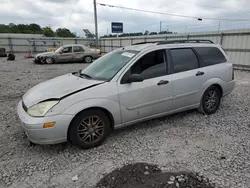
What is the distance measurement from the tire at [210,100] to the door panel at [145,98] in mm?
959

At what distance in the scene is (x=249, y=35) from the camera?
9.85 meters

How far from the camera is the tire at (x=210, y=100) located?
4074 millimetres

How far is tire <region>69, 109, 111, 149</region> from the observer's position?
2.78 metres

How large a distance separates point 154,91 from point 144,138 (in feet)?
2.71

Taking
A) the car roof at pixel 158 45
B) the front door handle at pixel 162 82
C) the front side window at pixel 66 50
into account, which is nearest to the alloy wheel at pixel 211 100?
the car roof at pixel 158 45

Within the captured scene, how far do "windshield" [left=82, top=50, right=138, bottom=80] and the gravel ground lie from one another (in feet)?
3.57

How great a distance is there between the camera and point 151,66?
11.2 ft

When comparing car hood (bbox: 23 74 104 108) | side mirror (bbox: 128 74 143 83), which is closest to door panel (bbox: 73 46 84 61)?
car hood (bbox: 23 74 104 108)

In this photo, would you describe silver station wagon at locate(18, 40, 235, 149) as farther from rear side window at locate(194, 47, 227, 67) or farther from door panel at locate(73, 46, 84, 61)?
door panel at locate(73, 46, 84, 61)

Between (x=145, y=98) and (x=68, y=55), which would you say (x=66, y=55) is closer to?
(x=68, y=55)

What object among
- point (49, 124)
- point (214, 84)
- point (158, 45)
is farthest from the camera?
point (214, 84)

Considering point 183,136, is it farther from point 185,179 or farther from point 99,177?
point 99,177

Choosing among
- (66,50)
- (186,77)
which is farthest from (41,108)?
(66,50)

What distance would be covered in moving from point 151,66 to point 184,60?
82 cm
